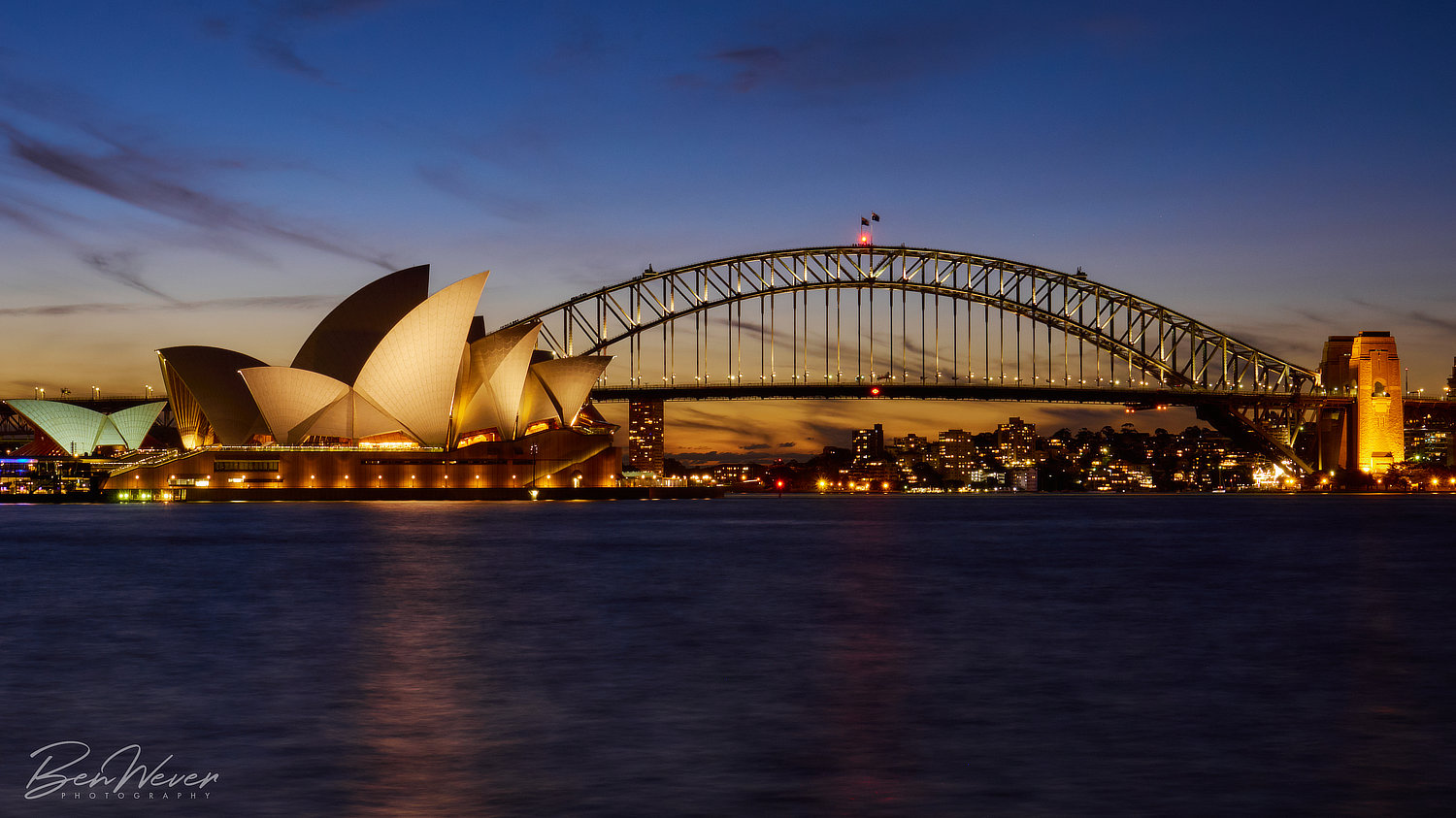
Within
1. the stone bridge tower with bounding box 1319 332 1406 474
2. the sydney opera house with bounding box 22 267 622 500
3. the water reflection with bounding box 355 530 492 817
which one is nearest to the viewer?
the water reflection with bounding box 355 530 492 817

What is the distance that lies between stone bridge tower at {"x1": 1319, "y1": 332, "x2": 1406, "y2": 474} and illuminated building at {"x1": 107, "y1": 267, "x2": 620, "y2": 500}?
192 feet

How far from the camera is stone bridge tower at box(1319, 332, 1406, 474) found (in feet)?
343

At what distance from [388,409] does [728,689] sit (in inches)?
2793

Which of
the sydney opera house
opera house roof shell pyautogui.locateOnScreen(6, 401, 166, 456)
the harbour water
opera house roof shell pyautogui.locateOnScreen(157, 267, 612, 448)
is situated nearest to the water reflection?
the harbour water

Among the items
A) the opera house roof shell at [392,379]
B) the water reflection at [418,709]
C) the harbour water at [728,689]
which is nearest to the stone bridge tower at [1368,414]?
the opera house roof shell at [392,379]

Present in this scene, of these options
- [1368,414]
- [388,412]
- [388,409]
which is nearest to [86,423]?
[388,412]

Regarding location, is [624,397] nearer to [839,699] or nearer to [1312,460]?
[1312,460]

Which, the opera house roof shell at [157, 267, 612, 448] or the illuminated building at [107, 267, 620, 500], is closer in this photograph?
the opera house roof shell at [157, 267, 612, 448]

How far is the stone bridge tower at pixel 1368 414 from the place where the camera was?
343ft

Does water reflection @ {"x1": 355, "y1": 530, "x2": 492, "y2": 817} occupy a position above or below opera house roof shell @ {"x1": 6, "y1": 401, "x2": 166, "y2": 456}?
below

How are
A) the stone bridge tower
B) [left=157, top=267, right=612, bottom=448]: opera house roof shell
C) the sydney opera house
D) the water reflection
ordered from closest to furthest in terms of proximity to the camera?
1. the water reflection
2. [left=157, top=267, right=612, bottom=448]: opera house roof shell
3. the sydney opera house
4. the stone bridge tower

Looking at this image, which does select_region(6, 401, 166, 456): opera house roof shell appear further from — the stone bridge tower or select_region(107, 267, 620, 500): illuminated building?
the stone bridge tower

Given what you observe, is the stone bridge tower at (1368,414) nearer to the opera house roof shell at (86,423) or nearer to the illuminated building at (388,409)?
the illuminated building at (388,409)

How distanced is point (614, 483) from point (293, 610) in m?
79.6
